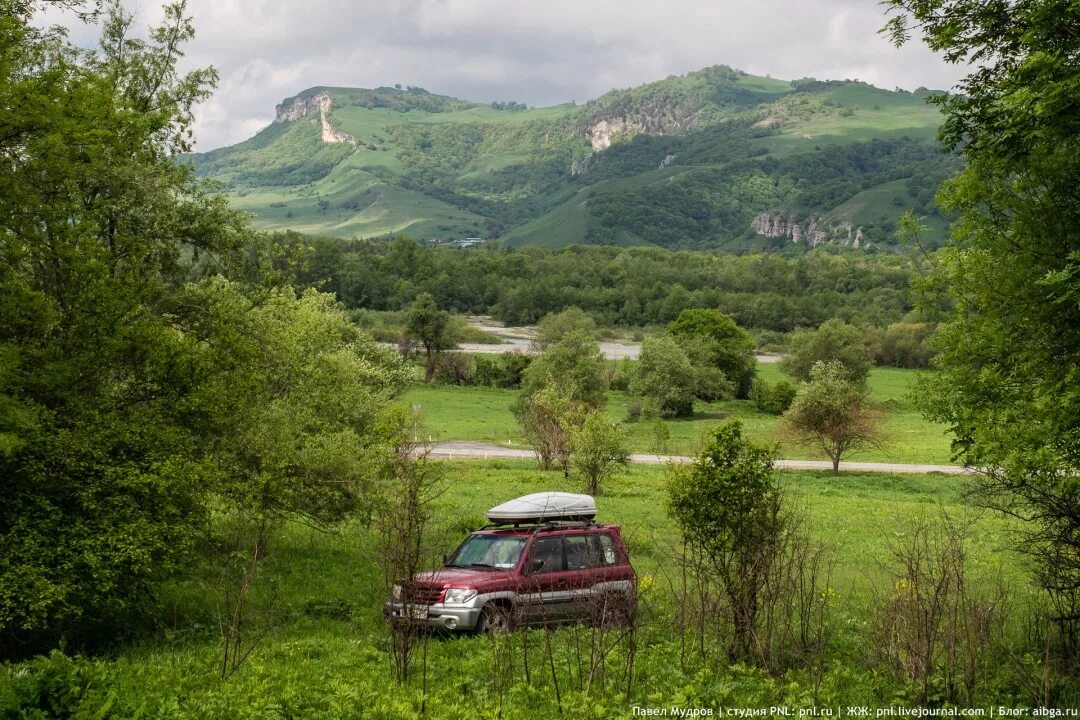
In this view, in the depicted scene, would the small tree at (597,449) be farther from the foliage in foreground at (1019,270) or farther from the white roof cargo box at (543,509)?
the foliage in foreground at (1019,270)

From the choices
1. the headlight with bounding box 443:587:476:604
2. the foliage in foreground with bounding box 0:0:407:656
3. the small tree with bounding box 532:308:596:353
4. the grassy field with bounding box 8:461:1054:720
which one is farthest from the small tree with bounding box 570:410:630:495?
the small tree with bounding box 532:308:596:353

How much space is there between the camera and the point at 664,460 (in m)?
53.9

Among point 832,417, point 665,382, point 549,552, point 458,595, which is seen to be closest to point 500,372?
point 665,382

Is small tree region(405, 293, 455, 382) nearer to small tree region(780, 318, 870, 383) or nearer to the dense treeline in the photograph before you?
small tree region(780, 318, 870, 383)

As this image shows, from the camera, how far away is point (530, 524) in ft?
53.7

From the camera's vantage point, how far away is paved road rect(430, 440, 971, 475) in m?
51.1

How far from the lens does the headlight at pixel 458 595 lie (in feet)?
47.2

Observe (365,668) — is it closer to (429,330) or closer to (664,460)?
(664,460)

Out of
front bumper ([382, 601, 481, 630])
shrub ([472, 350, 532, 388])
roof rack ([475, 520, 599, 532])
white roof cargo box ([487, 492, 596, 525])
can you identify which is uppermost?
white roof cargo box ([487, 492, 596, 525])

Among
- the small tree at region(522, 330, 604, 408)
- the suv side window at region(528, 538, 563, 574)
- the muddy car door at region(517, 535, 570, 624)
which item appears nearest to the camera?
the muddy car door at region(517, 535, 570, 624)

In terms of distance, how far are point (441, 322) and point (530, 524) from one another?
256 ft

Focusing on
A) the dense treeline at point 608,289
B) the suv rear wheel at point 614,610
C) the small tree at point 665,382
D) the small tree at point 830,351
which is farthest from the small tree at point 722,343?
the suv rear wheel at point 614,610

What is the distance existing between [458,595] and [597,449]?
78.9 ft

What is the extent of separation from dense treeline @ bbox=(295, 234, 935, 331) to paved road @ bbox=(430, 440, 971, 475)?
95.5 metres
